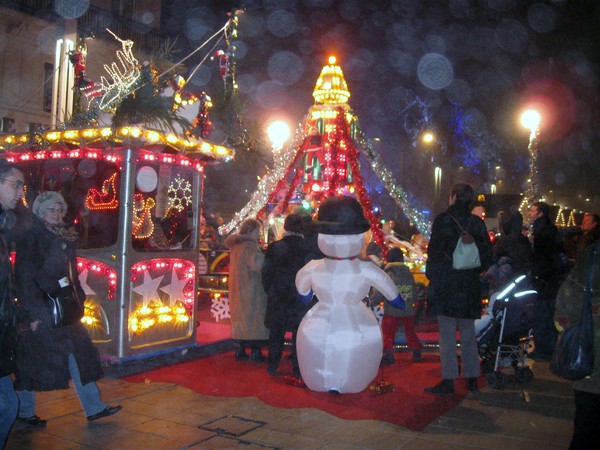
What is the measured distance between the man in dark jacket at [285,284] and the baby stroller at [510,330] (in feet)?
6.70

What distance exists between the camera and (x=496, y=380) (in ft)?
19.5

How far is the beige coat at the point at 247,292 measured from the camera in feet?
22.8

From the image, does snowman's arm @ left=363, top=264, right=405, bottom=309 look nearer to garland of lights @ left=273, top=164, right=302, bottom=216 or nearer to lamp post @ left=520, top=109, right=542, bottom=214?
garland of lights @ left=273, top=164, right=302, bottom=216

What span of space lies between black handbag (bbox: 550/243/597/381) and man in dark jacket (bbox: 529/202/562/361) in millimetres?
4584

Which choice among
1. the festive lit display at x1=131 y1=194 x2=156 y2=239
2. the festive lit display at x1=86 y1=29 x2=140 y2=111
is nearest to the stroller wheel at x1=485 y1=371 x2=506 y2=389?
the festive lit display at x1=131 y1=194 x2=156 y2=239

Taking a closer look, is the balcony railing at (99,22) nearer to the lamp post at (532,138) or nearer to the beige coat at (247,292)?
the lamp post at (532,138)

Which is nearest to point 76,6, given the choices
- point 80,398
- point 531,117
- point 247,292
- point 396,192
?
point 396,192

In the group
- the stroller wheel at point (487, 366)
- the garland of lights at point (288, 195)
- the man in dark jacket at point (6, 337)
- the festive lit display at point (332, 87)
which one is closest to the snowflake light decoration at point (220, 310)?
the garland of lights at point (288, 195)

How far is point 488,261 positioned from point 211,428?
120 inches

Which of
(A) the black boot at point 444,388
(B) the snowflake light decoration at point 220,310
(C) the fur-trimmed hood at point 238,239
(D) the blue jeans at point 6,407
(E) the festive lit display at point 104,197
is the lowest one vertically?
(A) the black boot at point 444,388

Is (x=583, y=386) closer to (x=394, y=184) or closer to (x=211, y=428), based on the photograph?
(x=211, y=428)

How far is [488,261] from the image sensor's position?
5.62m

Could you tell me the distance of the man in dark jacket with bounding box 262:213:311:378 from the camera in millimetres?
6336

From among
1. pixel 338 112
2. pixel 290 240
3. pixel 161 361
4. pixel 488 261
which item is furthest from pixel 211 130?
pixel 338 112
